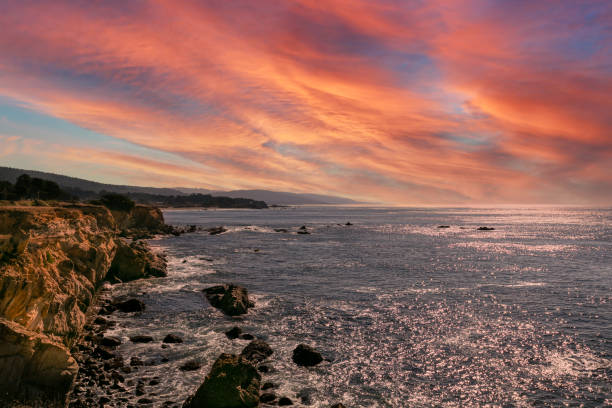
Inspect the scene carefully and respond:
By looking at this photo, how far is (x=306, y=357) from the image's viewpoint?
1941 cm

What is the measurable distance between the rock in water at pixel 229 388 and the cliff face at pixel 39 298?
557 cm

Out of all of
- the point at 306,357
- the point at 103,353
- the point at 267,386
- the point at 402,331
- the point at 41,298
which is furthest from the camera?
the point at 402,331

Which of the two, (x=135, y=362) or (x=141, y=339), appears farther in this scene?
(x=141, y=339)

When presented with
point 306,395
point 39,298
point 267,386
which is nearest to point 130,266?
point 39,298

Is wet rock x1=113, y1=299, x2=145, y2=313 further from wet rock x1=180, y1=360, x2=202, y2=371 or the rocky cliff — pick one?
wet rock x1=180, y1=360, x2=202, y2=371

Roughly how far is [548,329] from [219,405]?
24097mm

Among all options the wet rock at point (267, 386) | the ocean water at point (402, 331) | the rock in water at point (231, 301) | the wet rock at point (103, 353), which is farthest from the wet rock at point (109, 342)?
the wet rock at point (267, 386)

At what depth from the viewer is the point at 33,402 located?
13375 millimetres

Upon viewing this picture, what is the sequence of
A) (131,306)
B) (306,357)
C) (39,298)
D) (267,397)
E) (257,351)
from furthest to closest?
(131,306) < (257,351) < (306,357) < (39,298) < (267,397)

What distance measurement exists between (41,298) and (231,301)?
1415 cm

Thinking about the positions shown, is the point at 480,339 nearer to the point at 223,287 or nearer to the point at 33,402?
the point at 223,287

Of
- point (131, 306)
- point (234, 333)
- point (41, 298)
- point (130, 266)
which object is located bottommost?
point (131, 306)

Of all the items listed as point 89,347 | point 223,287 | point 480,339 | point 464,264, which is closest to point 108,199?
point 223,287

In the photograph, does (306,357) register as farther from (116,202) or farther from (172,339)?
(116,202)
